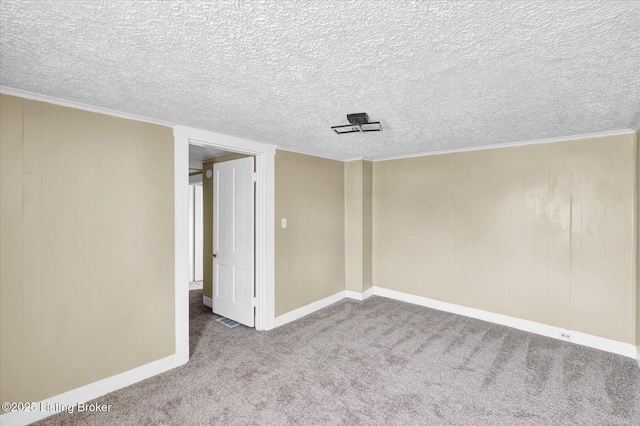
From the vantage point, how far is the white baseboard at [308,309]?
378 cm

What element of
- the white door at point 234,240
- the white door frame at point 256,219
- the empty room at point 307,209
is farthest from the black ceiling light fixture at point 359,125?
the white door at point 234,240

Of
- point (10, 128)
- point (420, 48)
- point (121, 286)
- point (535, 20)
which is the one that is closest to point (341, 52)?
point (420, 48)

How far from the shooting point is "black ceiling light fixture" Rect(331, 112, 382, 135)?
8.18ft

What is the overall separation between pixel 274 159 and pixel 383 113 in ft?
5.46

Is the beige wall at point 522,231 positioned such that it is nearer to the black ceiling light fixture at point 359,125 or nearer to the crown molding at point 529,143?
the crown molding at point 529,143

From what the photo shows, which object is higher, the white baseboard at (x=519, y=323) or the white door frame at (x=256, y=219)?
the white door frame at (x=256, y=219)

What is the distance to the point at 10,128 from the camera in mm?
1972

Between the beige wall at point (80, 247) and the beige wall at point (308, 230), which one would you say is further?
the beige wall at point (308, 230)

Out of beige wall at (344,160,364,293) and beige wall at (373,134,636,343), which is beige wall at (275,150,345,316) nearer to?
beige wall at (344,160,364,293)

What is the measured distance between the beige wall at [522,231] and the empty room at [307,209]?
0.08ft

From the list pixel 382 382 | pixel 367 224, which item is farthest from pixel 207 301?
pixel 382 382

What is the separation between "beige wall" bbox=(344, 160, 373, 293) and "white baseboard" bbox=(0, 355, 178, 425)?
282 centimetres

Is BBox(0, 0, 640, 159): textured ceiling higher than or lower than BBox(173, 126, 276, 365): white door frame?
higher

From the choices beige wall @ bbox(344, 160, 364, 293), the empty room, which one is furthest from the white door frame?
beige wall @ bbox(344, 160, 364, 293)
